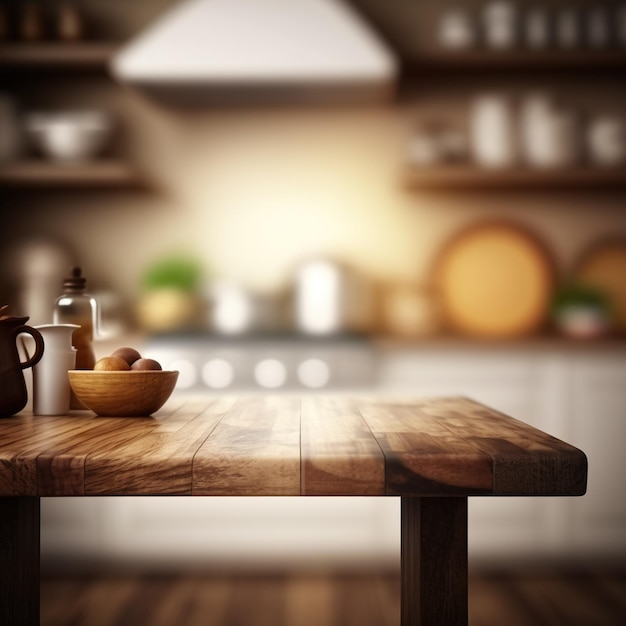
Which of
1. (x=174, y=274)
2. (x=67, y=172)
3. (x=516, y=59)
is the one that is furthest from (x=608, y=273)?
(x=67, y=172)

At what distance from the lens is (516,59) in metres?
3.02

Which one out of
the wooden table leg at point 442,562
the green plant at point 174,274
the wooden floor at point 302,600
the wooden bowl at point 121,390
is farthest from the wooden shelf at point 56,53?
the wooden table leg at point 442,562

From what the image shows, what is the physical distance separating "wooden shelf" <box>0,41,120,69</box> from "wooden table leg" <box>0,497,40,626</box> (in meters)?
2.39

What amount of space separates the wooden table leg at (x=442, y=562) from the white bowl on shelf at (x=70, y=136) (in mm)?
2483

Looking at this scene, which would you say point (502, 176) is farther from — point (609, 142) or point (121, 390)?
point (121, 390)

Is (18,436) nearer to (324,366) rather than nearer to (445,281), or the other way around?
(324,366)

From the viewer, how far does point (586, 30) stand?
3076mm

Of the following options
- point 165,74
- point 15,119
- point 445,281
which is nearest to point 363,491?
point 165,74

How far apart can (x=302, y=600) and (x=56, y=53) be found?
2367 mm

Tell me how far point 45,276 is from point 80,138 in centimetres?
60

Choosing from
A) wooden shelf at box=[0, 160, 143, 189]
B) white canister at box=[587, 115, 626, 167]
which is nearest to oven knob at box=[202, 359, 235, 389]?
wooden shelf at box=[0, 160, 143, 189]

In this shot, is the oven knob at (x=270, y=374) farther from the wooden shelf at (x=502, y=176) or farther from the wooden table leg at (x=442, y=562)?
the wooden table leg at (x=442, y=562)

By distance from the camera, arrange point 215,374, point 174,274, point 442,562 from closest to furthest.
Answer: point 442,562, point 215,374, point 174,274

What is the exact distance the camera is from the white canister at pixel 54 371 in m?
1.22
